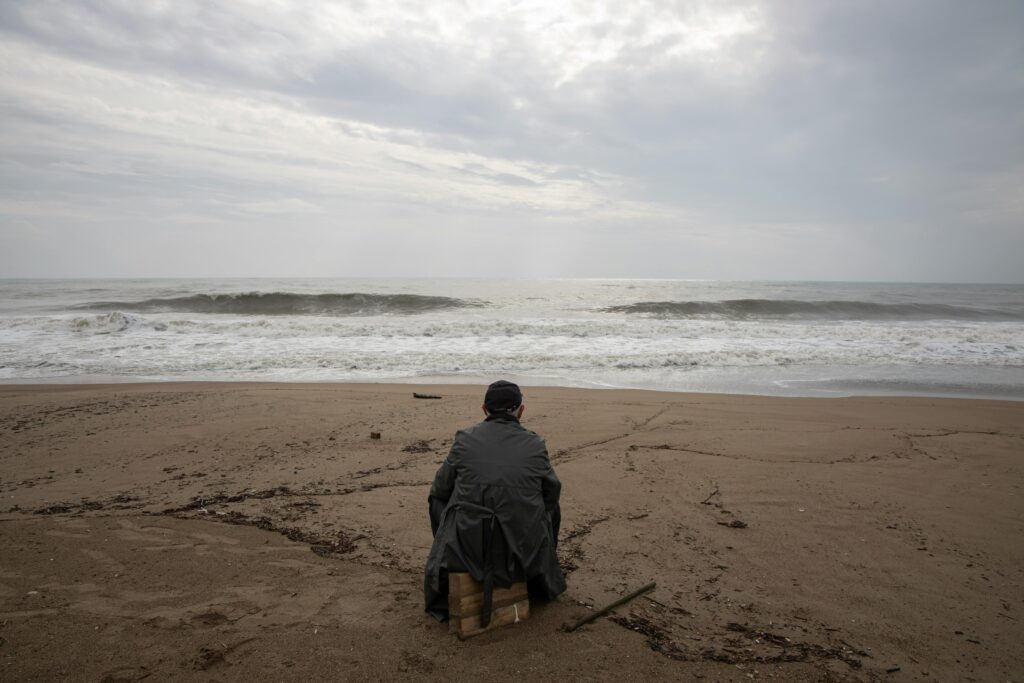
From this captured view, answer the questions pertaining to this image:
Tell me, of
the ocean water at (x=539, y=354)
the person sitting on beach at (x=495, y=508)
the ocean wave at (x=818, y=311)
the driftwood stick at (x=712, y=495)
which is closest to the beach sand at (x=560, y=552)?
the driftwood stick at (x=712, y=495)

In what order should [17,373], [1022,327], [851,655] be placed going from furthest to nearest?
[1022,327] → [17,373] → [851,655]

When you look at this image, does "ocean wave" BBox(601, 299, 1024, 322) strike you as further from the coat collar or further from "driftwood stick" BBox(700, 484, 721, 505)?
the coat collar

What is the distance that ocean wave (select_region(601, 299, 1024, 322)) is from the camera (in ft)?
96.5

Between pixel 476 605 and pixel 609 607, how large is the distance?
2.81ft

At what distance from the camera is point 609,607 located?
3.31m

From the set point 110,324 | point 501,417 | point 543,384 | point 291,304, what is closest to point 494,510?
point 501,417

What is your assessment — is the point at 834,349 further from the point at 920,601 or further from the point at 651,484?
the point at 920,601

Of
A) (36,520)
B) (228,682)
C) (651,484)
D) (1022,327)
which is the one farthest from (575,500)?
(1022,327)

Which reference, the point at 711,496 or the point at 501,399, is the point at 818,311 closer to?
the point at 711,496

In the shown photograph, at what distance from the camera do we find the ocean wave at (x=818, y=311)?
29.4m

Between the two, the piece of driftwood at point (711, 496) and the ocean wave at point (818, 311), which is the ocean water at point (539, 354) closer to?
the piece of driftwood at point (711, 496)

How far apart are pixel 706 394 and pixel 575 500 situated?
5.73 metres

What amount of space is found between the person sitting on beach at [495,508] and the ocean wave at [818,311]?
2738 centimetres

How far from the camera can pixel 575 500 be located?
197 inches
